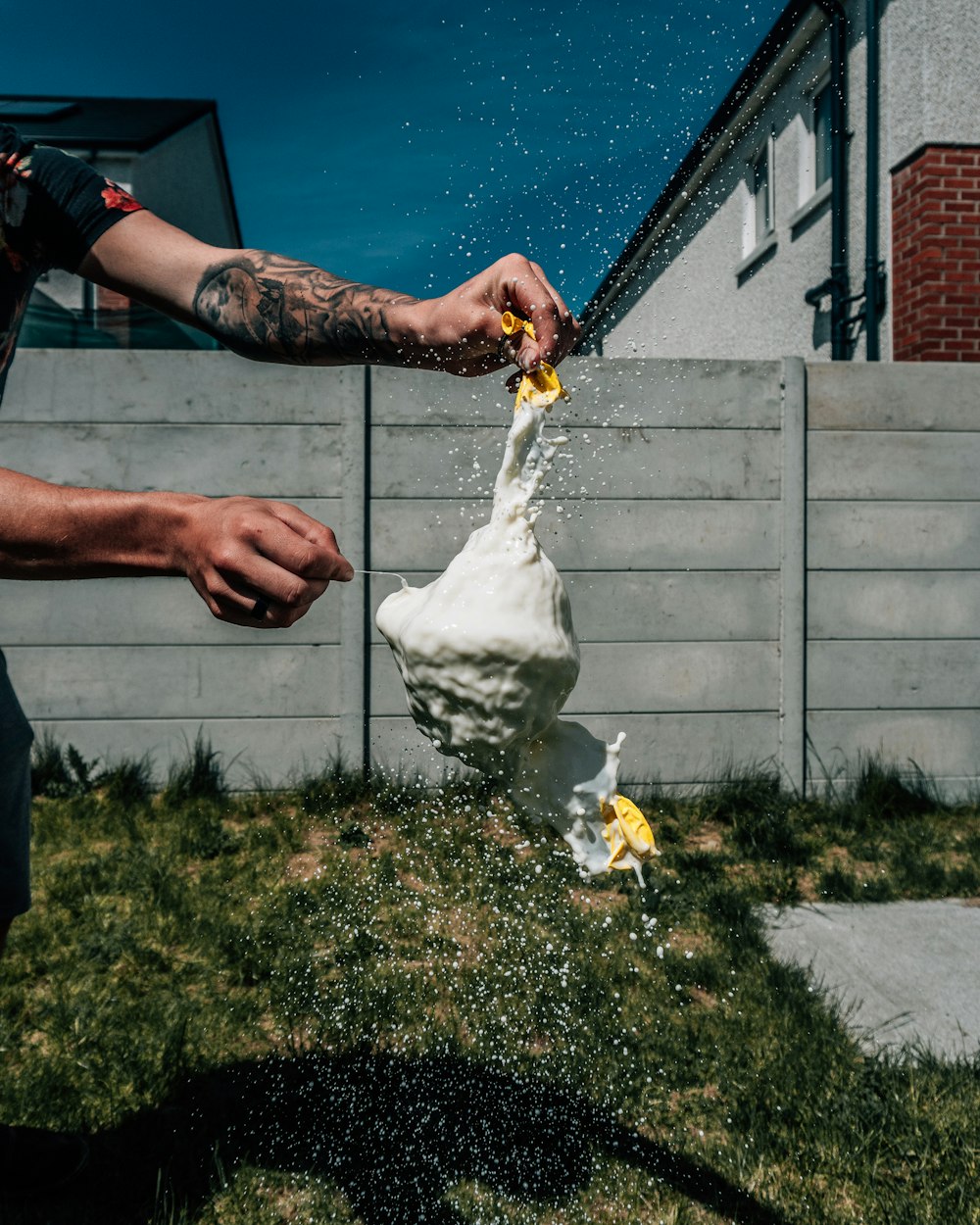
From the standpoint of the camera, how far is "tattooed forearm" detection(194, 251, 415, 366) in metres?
1.90

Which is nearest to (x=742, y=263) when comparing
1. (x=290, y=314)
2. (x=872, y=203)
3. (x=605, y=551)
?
(x=872, y=203)

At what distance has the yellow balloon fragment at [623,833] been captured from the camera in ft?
5.41

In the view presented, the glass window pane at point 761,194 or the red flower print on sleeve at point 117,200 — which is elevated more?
the glass window pane at point 761,194

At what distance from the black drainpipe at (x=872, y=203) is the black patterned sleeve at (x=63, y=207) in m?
Answer: 5.60

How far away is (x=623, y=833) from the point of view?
166cm

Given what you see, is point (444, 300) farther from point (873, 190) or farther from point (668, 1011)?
point (873, 190)

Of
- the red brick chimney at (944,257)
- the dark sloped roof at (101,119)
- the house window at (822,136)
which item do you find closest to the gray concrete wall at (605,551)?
the red brick chimney at (944,257)

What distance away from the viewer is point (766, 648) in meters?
4.58

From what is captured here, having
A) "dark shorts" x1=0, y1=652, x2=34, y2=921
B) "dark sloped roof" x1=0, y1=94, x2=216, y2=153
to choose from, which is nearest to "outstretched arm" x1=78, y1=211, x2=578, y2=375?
"dark shorts" x1=0, y1=652, x2=34, y2=921

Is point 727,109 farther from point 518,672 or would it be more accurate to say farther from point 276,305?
point 518,672

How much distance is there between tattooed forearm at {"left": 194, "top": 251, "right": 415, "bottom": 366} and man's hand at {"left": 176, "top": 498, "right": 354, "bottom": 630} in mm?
858

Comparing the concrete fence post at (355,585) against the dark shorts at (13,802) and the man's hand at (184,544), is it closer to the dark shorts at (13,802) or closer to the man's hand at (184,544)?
the dark shorts at (13,802)

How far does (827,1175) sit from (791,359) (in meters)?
3.54

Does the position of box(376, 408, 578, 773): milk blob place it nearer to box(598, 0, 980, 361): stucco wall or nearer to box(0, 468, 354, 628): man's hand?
box(0, 468, 354, 628): man's hand
